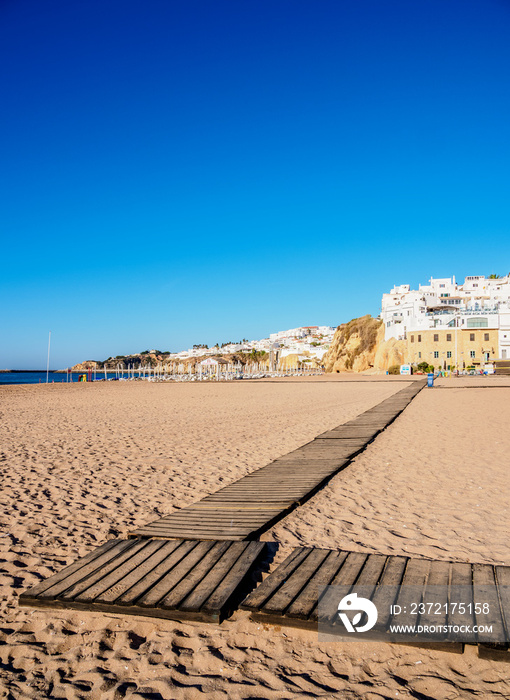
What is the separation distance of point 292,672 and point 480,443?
25.1 ft

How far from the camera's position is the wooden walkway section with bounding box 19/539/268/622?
9.33ft

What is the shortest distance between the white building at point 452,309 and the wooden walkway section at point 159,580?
2251 inches

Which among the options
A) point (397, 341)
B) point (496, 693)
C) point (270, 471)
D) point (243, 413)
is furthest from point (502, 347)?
point (496, 693)

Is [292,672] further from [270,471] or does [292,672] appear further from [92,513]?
[270,471]

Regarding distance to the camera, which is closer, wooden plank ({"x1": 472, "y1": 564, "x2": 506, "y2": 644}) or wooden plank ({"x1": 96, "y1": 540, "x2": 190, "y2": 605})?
wooden plank ({"x1": 472, "y1": 564, "x2": 506, "y2": 644})

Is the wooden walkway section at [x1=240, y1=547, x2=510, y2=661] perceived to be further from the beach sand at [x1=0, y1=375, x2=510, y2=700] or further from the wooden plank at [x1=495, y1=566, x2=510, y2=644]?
the beach sand at [x1=0, y1=375, x2=510, y2=700]

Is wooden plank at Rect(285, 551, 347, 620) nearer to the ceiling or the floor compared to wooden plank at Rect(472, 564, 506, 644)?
nearer to the floor

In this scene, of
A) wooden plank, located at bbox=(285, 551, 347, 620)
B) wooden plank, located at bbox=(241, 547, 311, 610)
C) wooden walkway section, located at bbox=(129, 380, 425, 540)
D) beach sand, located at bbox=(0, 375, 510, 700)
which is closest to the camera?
beach sand, located at bbox=(0, 375, 510, 700)

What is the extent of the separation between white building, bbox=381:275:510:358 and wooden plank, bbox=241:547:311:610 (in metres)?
57.0

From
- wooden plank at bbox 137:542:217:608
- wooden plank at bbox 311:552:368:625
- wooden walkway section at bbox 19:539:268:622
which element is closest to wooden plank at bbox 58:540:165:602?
wooden walkway section at bbox 19:539:268:622

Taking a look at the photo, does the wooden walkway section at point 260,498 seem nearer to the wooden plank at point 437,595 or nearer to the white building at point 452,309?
the wooden plank at point 437,595

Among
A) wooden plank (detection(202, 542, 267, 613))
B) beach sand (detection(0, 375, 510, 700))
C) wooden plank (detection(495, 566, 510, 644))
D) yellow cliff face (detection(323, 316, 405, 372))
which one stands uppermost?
yellow cliff face (detection(323, 316, 405, 372))

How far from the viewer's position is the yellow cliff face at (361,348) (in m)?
62.7

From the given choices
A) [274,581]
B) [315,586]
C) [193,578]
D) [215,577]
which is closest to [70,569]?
[193,578]
